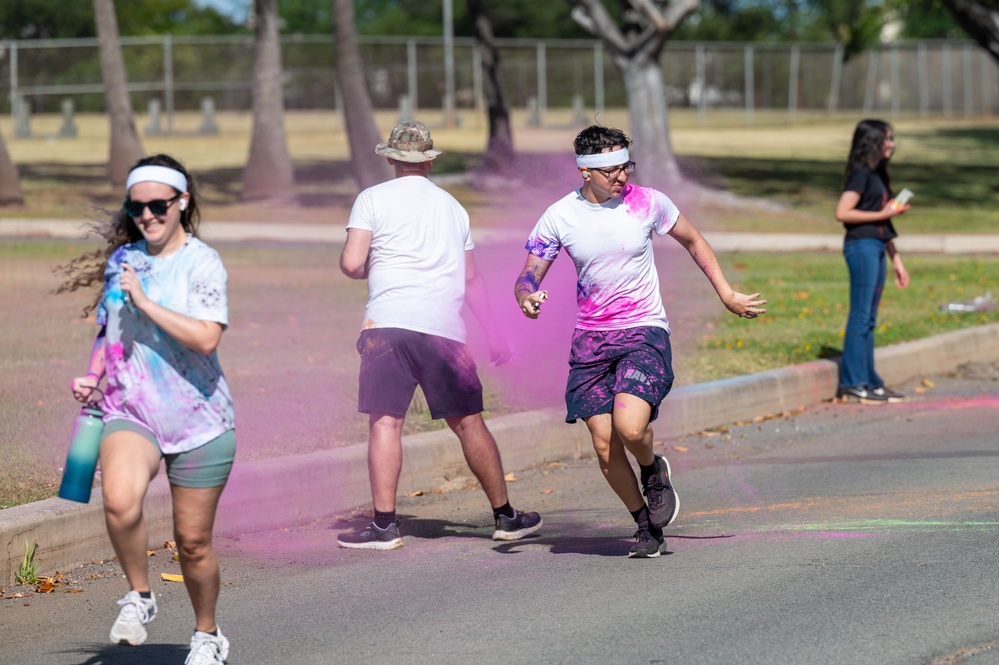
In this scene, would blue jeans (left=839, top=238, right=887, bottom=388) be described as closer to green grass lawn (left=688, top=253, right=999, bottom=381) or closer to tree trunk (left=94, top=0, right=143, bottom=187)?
green grass lawn (left=688, top=253, right=999, bottom=381)

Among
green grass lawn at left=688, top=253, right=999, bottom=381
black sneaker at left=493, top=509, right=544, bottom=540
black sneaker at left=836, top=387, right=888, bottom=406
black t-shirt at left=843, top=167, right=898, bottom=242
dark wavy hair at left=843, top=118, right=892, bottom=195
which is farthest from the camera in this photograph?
green grass lawn at left=688, top=253, right=999, bottom=381

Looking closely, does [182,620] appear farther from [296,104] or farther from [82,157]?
[296,104]

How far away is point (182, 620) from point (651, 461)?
2.11 meters

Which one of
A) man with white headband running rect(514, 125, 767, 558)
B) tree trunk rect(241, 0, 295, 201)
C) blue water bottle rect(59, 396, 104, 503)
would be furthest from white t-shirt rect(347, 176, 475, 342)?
tree trunk rect(241, 0, 295, 201)

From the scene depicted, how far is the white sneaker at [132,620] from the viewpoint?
14.2 feet

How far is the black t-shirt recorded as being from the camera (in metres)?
9.76

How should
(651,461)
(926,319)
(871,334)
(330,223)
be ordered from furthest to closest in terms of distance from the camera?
(330,223) < (926,319) < (871,334) < (651,461)

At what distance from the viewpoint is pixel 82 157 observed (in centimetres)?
3391

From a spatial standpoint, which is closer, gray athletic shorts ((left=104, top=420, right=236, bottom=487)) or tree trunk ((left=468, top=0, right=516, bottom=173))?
gray athletic shorts ((left=104, top=420, right=236, bottom=487))

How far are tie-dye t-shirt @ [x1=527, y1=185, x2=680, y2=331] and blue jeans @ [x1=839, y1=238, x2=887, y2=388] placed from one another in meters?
4.14

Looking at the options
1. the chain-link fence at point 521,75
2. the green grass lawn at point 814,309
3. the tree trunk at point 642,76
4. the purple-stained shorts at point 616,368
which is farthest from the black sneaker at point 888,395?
the chain-link fence at point 521,75

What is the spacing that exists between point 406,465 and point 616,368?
1.92 meters

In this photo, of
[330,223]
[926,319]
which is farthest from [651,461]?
[330,223]

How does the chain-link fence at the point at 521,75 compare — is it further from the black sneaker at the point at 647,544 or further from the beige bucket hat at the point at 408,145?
the black sneaker at the point at 647,544
